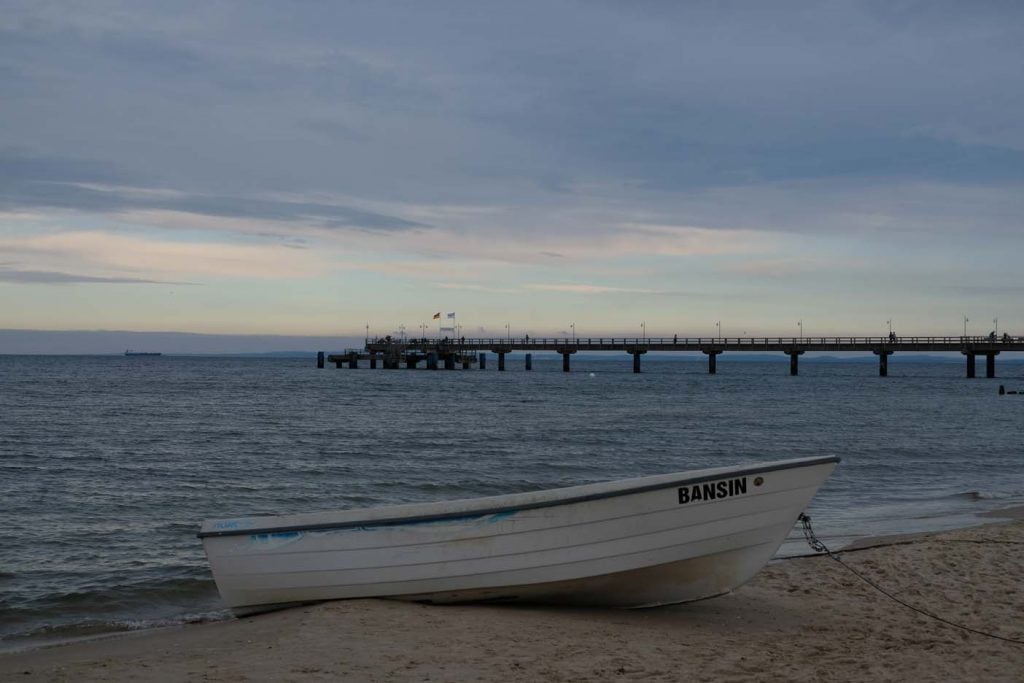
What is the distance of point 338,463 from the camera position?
23594mm

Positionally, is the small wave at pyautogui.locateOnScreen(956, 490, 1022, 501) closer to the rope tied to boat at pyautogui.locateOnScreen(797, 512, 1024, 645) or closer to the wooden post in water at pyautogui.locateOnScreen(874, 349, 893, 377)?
the rope tied to boat at pyautogui.locateOnScreen(797, 512, 1024, 645)

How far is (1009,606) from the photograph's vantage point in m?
9.69

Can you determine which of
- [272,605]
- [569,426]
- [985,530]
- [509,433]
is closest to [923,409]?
[569,426]

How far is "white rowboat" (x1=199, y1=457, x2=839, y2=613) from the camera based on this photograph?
30.3 ft

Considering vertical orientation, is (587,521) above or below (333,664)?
above

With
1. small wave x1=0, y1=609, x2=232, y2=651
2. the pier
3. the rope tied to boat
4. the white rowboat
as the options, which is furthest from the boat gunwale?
the pier

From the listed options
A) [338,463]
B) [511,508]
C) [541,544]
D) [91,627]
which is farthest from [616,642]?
[338,463]

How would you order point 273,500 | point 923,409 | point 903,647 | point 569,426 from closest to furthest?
1. point 903,647
2. point 273,500
3. point 569,426
4. point 923,409

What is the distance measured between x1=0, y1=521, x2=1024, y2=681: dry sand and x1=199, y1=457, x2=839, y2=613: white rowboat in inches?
8.8

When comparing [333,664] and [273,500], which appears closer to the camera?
[333,664]

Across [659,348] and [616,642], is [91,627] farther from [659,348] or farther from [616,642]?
[659,348]

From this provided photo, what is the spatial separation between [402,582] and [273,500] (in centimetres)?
877

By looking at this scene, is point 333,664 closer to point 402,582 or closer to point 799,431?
point 402,582

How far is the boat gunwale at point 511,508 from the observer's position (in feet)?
29.9
